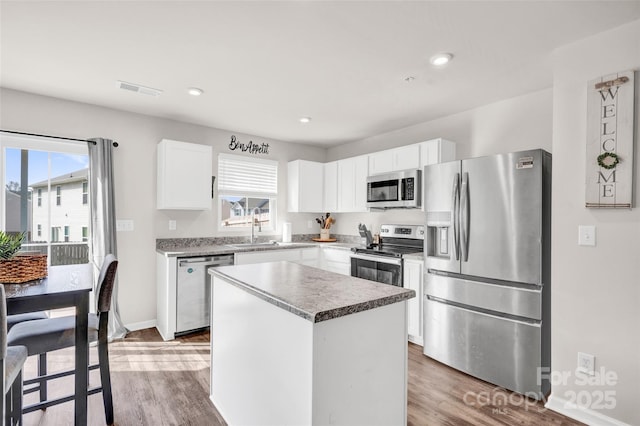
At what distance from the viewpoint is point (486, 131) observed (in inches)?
131

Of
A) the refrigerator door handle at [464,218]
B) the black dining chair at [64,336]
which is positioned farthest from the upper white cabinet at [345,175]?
the black dining chair at [64,336]

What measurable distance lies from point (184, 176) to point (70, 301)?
2.17 meters

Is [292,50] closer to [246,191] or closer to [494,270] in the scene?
[494,270]

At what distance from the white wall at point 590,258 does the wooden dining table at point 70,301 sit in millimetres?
2951

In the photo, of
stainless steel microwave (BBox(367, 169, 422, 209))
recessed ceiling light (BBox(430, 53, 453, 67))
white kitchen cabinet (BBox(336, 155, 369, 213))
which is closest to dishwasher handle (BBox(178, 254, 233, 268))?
white kitchen cabinet (BBox(336, 155, 369, 213))

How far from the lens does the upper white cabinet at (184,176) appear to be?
358 cm

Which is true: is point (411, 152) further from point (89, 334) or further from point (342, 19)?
point (89, 334)

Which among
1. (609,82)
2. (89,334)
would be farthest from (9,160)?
(609,82)

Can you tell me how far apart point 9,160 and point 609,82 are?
482 cm

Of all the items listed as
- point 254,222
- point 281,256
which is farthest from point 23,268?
point 254,222

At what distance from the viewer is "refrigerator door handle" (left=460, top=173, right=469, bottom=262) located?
2.65 meters

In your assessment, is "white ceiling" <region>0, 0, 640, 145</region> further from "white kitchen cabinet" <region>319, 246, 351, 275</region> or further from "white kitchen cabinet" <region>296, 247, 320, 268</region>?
"white kitchen cabinet" <region>296, 247, 320, 268</region>

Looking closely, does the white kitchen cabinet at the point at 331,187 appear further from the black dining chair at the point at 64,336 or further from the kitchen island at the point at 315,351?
the black dining chair at the point at 64,336

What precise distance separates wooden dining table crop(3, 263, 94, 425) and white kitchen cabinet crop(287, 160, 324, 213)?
2984mm
